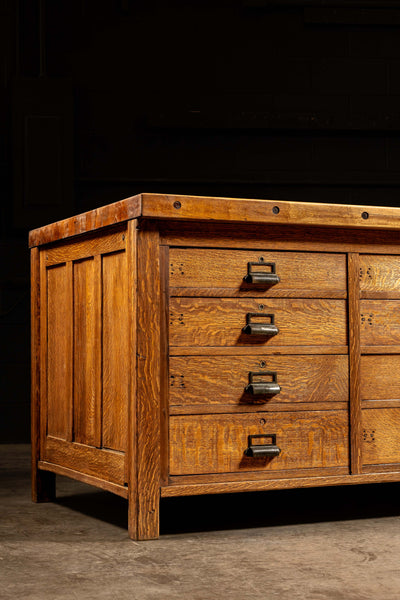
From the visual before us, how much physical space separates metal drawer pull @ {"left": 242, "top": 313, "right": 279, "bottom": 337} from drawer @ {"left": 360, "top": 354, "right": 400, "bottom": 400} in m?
0.31

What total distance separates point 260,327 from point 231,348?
0.10 meters

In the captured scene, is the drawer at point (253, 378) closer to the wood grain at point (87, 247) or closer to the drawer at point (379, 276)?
the drawer at point (379, 276)

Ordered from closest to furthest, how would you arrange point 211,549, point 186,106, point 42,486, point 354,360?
point 211,549, point 354,360, point 42,486, point 186,106

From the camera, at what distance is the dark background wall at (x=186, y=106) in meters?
4.66

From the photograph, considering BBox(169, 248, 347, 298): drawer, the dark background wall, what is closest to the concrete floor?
BBox(169, 248, 347, 298): drawer

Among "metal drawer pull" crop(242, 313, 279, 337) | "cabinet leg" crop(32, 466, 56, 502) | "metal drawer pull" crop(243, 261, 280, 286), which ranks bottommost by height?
"cabinet leg" crop(32, 466, 56, 502)

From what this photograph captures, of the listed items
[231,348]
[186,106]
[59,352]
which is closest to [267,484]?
[231,348]

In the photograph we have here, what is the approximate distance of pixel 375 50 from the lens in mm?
4965

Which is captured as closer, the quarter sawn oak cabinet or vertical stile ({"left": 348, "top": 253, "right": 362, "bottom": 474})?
the quarter sawn oak cabinet

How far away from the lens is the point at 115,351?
2.41 meters

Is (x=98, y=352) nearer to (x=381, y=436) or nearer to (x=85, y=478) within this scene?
(x=85, y=478)

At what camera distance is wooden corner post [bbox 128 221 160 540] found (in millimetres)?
2223

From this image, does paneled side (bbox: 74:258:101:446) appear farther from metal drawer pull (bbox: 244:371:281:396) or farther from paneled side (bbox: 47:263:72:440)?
metal drawer pull (bbox: 244:371:281:396)

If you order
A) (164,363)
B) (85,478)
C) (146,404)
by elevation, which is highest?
(164,363)
